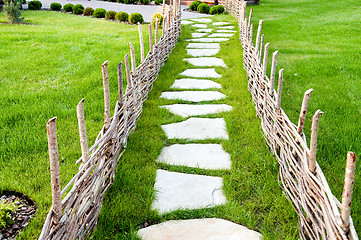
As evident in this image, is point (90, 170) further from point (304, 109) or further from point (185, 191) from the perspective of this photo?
point (304, 109)

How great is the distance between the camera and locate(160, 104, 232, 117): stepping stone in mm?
4434

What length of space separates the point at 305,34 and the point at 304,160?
7.49 metres

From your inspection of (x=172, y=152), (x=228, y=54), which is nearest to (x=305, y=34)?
(x=228, y=54)

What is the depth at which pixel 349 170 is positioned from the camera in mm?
1617

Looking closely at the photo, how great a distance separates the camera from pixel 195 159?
3332mm

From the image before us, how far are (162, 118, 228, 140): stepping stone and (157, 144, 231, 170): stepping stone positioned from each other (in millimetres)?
203

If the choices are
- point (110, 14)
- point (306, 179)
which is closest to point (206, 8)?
point (110, 14)

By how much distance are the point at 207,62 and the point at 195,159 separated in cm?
363

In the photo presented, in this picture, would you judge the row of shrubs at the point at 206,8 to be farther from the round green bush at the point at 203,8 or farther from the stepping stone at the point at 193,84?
the stepping stone at the point at 193,84

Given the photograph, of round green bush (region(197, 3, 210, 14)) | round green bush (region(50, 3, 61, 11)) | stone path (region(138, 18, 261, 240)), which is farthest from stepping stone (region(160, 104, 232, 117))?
round green bush (region(50, 3, 61, 11))

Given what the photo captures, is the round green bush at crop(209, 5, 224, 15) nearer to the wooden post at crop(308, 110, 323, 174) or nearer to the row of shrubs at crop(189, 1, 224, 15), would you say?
the row of shrubs at crop(189, 1, 224, 15)

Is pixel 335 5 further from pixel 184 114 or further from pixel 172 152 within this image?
pixel 172 152

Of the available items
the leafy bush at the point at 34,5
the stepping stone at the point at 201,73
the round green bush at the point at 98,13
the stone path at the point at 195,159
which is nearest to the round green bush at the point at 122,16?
the round green bush at the point at 98,13

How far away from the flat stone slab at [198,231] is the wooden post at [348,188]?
0.75 metres
